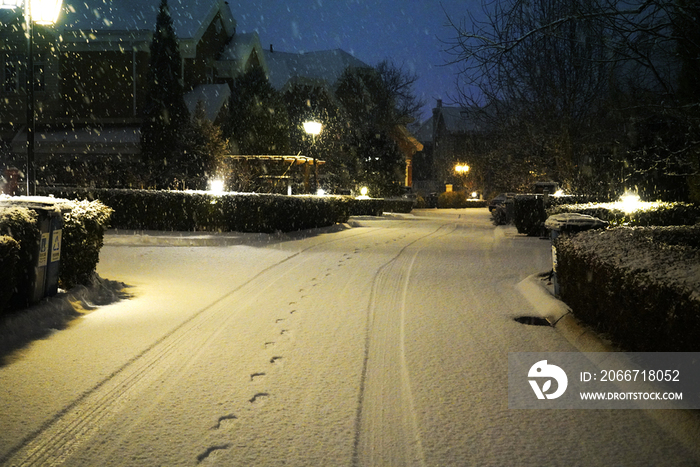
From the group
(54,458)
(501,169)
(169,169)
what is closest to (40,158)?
(169,169)

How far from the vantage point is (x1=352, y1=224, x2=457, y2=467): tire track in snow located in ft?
11.9

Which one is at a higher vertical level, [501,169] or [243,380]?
[501,169]

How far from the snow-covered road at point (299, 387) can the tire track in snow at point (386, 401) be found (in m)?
0.01

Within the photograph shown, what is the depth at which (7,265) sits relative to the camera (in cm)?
623

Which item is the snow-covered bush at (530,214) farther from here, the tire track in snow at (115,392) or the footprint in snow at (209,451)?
the footprint in snow at (209,451)

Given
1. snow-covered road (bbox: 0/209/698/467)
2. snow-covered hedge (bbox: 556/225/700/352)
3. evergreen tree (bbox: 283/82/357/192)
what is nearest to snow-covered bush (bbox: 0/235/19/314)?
snow-covered road (bbox: 0/209/698/467)

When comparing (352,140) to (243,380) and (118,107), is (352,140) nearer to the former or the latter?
(118,107)

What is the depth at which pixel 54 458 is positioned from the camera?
11.6 ft

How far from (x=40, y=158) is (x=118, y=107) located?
4.69 metres

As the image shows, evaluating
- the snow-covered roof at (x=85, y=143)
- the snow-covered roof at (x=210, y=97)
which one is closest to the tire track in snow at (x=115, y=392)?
the snow-covered roof at (x=85, y=143)

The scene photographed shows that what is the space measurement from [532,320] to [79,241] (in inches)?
227

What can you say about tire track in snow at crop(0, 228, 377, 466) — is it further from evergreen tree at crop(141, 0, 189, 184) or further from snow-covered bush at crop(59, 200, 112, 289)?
evergreen tree at crop(141, 0, 189, 184)

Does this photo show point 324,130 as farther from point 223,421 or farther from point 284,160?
point 223,421

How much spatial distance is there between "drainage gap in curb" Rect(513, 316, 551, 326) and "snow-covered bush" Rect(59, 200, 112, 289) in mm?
5544
